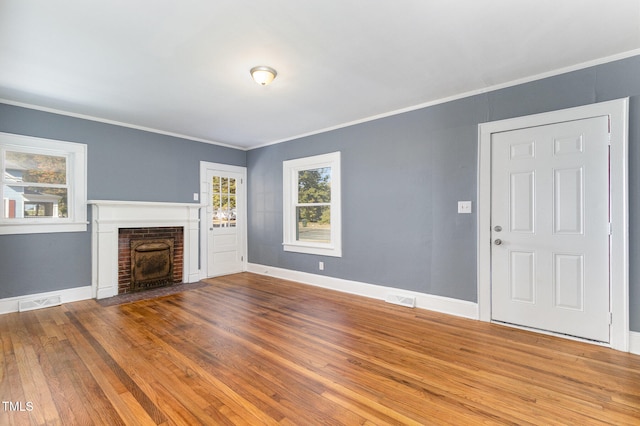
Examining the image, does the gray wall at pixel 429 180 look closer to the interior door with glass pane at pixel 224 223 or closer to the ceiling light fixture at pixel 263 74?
the interior door with glass pane at pixel 224 223

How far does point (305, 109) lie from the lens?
407 cm

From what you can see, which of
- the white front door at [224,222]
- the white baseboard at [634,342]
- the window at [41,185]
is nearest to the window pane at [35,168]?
the window at [41,185]

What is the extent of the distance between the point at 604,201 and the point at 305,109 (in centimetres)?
332

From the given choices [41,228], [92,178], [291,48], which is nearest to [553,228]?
[291,48]

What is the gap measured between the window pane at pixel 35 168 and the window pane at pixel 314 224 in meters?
3.50

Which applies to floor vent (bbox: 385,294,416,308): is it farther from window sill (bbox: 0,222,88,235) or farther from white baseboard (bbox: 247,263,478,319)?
window sill (bbox: 0,222,88,235)

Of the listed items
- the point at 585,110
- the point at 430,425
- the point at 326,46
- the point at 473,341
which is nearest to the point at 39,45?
the point at 326,46

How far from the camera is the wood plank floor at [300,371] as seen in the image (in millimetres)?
1851

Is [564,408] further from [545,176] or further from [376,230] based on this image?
[376,230]

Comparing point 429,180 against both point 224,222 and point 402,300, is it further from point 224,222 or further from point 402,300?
point 224,222

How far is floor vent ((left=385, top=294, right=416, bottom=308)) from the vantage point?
12.8 feet

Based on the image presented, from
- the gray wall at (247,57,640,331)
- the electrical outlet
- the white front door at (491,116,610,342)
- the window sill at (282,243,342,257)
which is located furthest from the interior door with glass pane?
the white front door at (491,116,610,342)

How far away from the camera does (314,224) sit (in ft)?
17.4

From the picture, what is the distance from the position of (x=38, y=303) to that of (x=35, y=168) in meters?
1.76
